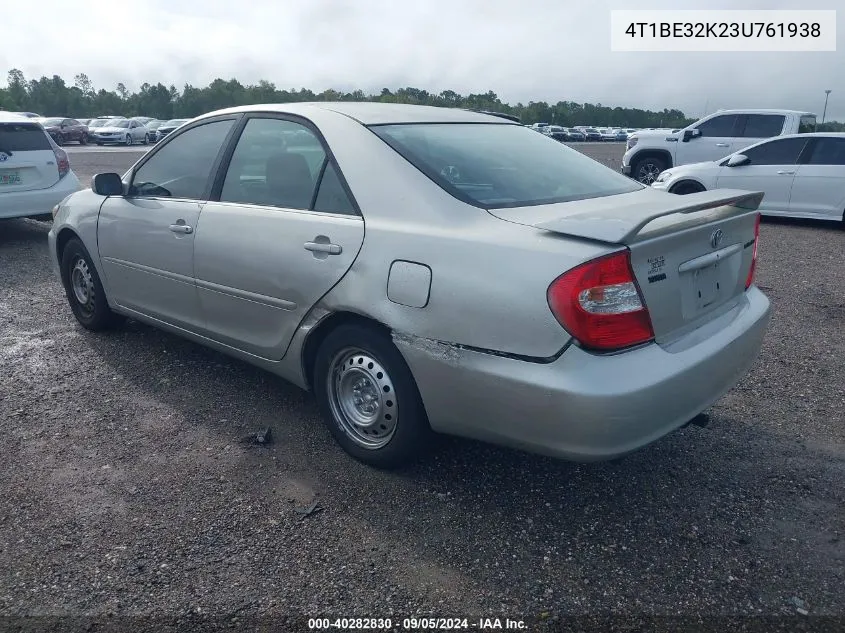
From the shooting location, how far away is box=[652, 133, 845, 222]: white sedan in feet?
33.4

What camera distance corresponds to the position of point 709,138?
13.9 metres

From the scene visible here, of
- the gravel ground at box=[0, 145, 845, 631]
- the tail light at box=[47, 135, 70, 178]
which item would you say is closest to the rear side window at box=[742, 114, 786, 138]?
the gravel ground at box=[0, 145, 845, 631]

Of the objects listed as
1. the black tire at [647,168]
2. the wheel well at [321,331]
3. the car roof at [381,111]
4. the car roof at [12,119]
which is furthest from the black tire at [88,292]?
the black tire at [647,168]

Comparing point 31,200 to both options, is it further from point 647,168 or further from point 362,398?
point 647,168

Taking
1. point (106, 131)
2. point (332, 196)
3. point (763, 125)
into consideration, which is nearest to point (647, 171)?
point (763, 125)

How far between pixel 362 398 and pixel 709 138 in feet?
41.5

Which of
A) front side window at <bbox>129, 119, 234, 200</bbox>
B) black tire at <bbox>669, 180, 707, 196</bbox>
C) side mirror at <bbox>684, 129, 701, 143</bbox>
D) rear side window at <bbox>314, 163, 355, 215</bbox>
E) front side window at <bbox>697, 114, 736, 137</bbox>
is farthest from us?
side mirror at <bbox>684, 129, 701, 143</bbox>

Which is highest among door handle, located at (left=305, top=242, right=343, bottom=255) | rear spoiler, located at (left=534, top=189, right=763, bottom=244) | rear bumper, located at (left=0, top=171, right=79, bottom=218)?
rear spoiler, located at (left=534, top=189, right=763, bottom=244)

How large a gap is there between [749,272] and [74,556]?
3104 mm

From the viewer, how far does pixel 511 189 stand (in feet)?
10.4

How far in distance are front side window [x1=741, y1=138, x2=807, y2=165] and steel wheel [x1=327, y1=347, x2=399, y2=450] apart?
9.60 meters

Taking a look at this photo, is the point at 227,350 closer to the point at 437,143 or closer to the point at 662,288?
the point at 437,143

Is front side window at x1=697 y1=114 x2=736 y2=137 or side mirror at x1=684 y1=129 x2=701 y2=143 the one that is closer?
front side window at x1=697 y1=114 x2=736 y2=137

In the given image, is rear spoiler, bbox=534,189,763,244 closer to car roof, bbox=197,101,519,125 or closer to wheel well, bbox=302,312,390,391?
wheel well, bbox=302,312,390,391
